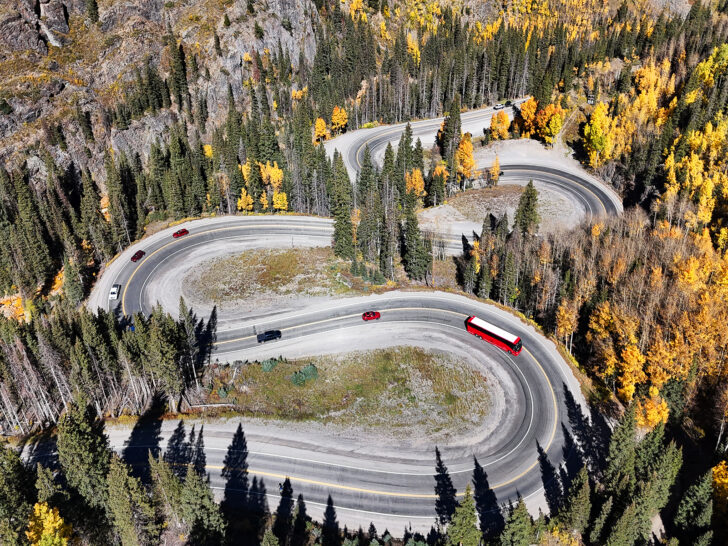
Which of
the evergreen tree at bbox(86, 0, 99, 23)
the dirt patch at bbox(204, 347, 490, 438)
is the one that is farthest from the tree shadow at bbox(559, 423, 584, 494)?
the evergreen tree at bbox(86, 0, 99, 23)

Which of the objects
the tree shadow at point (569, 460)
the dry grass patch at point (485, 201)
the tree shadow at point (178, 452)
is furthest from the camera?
the dry grass patch at point (485, 201)

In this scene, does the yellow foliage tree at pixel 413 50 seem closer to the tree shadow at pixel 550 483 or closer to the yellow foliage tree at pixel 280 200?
the yellow foliage tree at pixel 280 200

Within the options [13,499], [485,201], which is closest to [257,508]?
[13,499]

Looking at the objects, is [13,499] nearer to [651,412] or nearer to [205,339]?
[205,339]

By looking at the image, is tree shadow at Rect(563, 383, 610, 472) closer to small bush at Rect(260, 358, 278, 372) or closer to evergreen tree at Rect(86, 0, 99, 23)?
small bush at Rect(260, 358, 278, 372)

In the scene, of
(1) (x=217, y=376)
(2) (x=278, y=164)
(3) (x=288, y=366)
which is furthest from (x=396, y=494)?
(2) (x=278, y=164)

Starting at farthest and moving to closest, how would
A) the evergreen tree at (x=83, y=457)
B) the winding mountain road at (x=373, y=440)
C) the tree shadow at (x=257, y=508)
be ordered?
the winding mountain road at (x=373, y=440) < the tree shadow at (x=257, y=508) < the evergreen tree at (x=83, y=457)

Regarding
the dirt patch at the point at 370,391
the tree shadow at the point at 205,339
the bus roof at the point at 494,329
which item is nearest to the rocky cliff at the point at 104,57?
the tree shadow at the point at 205,339

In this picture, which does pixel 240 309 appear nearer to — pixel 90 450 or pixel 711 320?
pixel 90 450
